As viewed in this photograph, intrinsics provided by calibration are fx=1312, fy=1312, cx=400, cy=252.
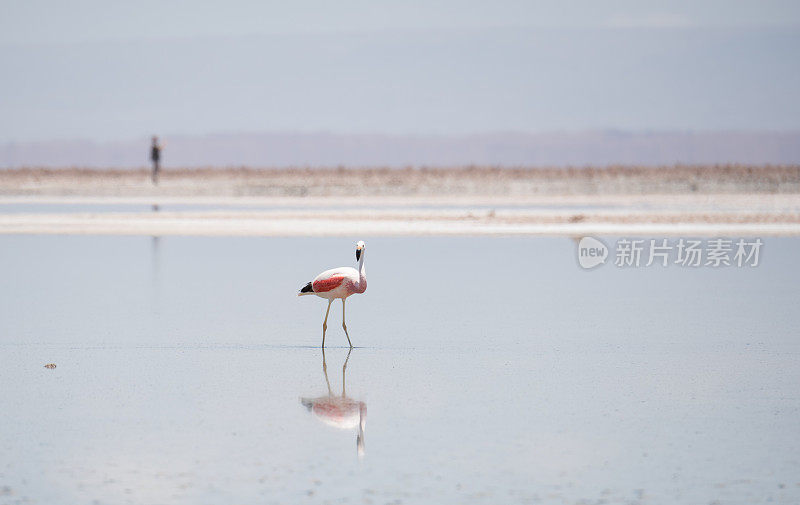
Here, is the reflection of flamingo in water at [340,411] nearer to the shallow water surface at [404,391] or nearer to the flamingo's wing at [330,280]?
the shallow water surface at [404,391]

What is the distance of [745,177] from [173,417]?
5313 centimetres

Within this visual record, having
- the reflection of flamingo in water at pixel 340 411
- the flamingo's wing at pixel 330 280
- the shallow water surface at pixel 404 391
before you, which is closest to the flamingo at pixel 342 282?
the flamingo's wing at pixel 330 280

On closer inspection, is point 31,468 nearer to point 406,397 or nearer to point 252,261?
point 406,397

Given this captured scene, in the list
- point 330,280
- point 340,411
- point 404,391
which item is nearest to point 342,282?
point 330,280

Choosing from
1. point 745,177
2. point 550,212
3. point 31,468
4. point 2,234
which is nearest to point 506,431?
point 31,468

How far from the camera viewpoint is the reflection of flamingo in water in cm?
801

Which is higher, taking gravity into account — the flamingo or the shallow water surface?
the flamingo

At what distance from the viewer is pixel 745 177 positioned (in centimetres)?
5844

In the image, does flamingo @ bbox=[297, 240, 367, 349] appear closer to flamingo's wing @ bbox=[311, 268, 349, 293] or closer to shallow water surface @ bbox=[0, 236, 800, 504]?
flamingo's wing @ bbox=[311, 268, 349, 293]

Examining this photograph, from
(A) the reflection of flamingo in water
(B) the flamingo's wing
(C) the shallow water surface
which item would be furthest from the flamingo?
(A) the reflection of flamingo in water

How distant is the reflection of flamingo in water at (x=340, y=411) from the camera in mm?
8008

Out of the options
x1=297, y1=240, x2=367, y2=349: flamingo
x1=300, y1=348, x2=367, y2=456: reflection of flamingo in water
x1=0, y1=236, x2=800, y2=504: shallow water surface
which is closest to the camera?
x1=0, y1=236, x2=800, y2=504: shallow water surface

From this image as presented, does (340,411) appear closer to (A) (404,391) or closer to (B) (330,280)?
(A) (404,391)

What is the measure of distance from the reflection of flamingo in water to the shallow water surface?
0.09 ft
